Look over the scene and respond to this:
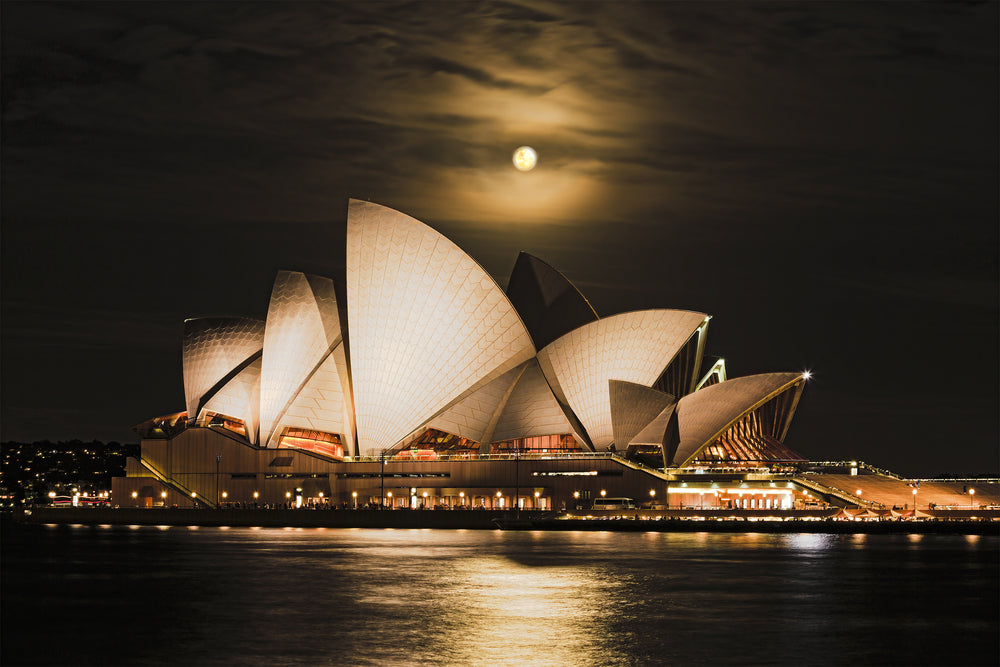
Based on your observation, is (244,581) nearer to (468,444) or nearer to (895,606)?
(895,606)

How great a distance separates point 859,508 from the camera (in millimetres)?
77250

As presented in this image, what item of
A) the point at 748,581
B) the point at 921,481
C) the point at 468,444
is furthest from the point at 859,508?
the point at 748,581

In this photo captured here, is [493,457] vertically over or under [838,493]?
over

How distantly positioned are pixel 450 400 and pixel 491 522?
8116 millimetres

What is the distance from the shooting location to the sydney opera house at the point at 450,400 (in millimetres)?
75125

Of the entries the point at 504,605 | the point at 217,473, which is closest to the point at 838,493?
the point at 217,473

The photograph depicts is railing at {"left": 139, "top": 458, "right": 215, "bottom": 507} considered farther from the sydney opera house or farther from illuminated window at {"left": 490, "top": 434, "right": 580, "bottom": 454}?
illuminated window at {"left": 490, "top": 434, "right": 580, "bottom": 454}

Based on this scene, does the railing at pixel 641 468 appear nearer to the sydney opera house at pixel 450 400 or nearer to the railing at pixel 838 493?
the sydney opera house at pixel 450 400

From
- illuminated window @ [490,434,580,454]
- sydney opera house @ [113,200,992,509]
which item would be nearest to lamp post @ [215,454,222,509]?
sydney opera house @ [113,200,992,509]

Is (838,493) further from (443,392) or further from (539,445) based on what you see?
(443,392)

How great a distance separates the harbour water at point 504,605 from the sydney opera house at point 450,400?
20.5 meters

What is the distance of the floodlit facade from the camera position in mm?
74938

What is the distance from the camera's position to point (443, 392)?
77625mm

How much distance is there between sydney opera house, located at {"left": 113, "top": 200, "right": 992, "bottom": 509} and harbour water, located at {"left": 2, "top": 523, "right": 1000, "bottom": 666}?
67.2 feet
